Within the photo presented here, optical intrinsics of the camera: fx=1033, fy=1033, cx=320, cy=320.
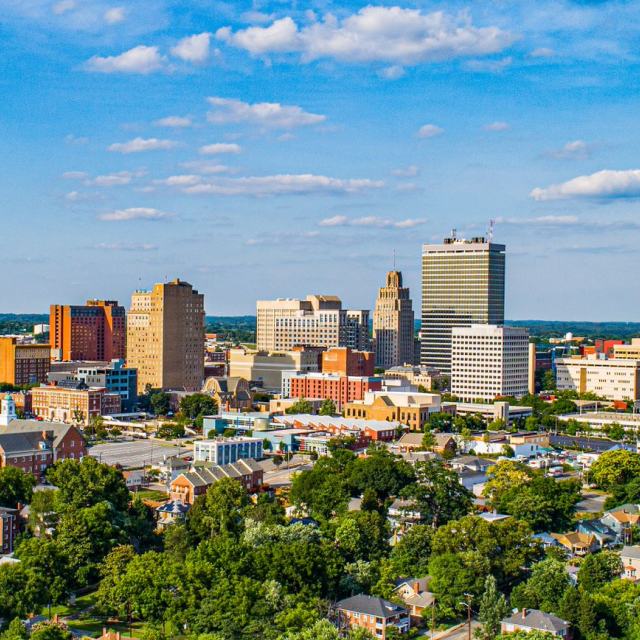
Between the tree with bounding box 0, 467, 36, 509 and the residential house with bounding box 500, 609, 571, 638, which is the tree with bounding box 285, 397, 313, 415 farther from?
the residential house with bounding box 500, 609, 571, 638

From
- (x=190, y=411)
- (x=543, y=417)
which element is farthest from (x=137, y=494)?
(x=543, y=417)

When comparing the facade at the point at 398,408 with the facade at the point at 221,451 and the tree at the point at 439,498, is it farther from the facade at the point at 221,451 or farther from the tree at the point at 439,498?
the tree at the point at 439,498

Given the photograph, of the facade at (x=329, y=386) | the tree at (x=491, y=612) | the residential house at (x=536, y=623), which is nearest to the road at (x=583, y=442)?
the facade at (x=329, y=386)

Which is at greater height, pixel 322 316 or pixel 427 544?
pixel 322 316

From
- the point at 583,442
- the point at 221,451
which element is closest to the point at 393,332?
the point at 583,442

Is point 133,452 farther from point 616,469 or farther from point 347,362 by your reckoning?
point 347,362

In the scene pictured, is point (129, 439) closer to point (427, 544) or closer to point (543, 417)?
point (543, 417)
